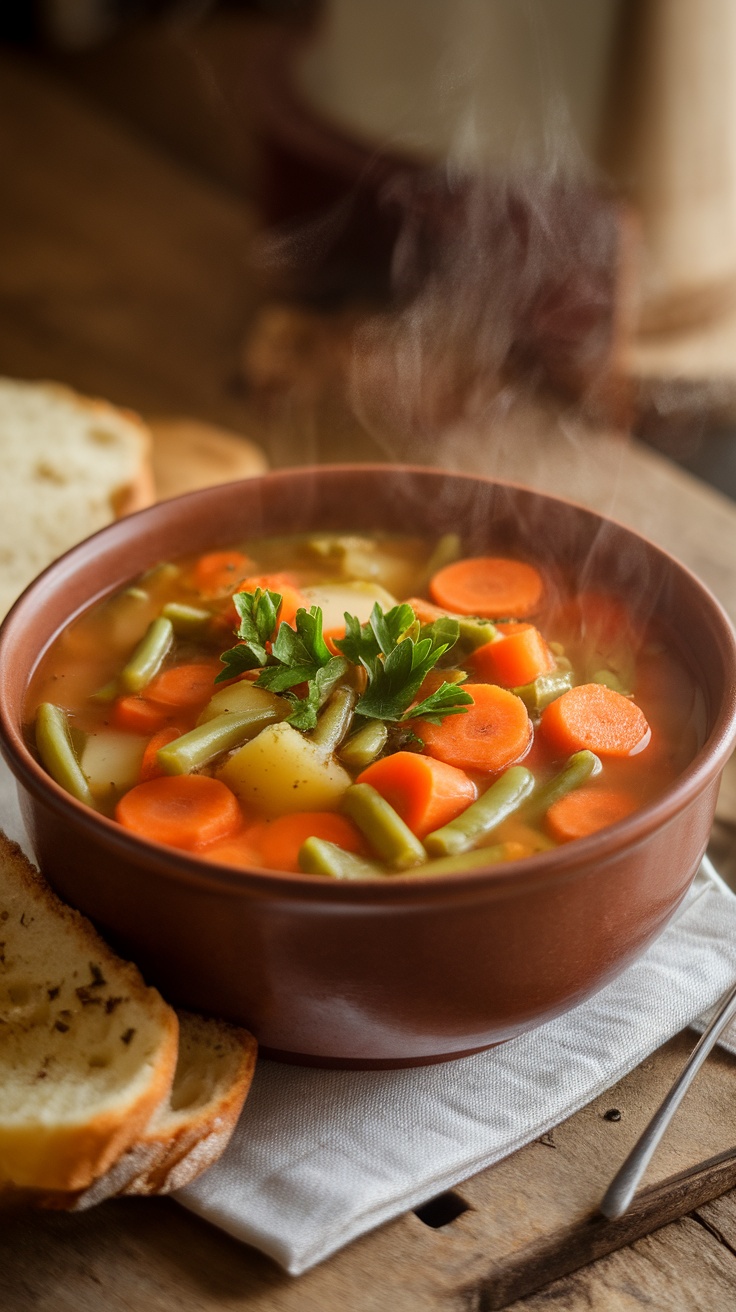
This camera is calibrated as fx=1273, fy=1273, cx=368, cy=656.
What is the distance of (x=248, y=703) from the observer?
88.0 inches

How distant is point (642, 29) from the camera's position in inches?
177

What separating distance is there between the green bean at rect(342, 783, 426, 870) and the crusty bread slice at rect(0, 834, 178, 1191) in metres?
0.40

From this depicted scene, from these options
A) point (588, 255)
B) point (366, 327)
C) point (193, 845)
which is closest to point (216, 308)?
point (366, 327)

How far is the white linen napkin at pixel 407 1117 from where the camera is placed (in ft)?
6.00

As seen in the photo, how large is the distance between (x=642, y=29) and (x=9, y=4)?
566 cm

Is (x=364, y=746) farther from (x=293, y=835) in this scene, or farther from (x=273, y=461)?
(x=273, y=461)

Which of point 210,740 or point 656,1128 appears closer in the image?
point 656,1128

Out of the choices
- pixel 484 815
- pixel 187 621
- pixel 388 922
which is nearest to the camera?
pixel 388 922

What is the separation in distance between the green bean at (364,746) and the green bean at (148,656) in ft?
1.50

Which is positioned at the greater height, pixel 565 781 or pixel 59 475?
pixel 565 781

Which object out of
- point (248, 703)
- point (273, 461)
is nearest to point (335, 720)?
point (248, 703)

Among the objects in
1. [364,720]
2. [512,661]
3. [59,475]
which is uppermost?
[512,661]

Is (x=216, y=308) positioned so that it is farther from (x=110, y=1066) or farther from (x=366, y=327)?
(x=110, y=1066)

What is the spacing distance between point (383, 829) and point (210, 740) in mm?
368
